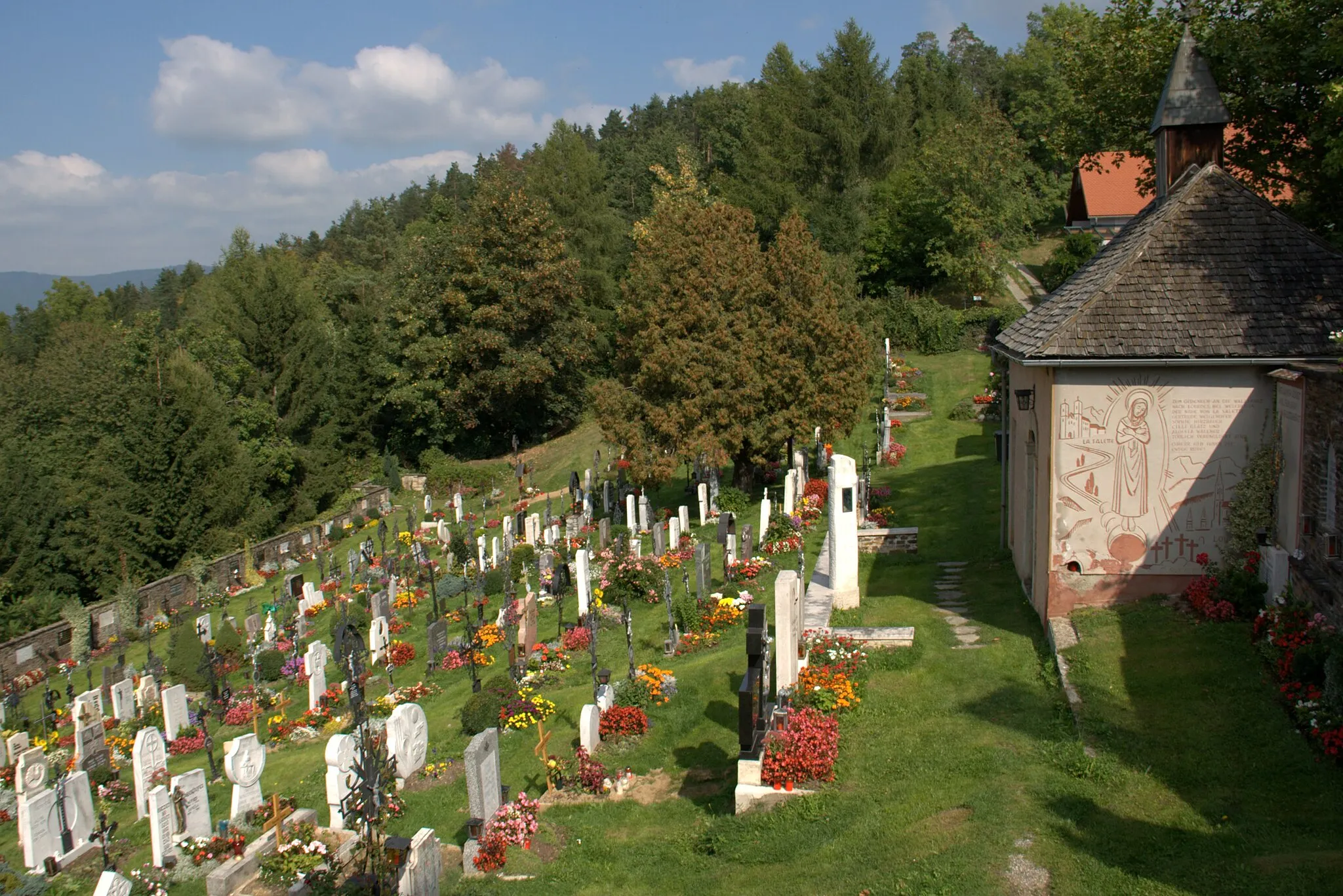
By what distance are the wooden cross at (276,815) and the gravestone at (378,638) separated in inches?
274

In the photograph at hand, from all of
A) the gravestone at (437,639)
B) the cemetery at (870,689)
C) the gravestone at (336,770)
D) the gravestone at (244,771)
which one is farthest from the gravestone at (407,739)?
the gravestone at (437,639)

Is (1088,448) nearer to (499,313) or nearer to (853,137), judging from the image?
(499,313)

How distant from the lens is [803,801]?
34.0 feet

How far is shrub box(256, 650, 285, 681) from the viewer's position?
64.8 feet

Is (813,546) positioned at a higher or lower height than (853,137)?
lower

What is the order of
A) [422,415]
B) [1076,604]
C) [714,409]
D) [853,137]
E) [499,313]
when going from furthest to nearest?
[853,137] → [422,415] → [499,313] → [714,409] → [1076,604]

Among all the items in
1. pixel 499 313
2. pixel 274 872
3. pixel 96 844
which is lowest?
pixel 96 844

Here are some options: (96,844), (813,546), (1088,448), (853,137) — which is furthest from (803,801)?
(853,137)

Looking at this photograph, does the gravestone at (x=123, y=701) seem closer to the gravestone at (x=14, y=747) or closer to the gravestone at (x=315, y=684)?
the gravestone at (x=14, y=747)

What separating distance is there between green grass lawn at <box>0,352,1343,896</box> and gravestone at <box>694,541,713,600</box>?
2.92m

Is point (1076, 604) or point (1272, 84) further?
point (1272, 84)

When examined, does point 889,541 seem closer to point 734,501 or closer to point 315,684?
point 734,501

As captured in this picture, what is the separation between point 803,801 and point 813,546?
38.6ft

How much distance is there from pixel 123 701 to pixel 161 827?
794 cm
